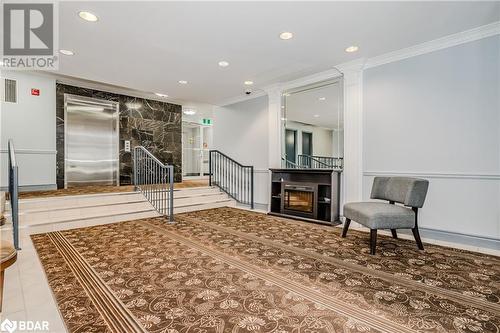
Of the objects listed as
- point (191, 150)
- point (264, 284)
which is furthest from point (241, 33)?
point (191, 150)

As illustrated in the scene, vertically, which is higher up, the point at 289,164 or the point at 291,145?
the point at 291,145

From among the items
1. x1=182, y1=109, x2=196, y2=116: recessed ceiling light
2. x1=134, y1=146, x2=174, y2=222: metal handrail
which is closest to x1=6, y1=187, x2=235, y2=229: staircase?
x1=134, y1=146, x2=174, y2=222: metal handrail

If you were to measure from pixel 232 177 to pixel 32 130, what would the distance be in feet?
16.0

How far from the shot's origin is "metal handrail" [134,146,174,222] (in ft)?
16.9

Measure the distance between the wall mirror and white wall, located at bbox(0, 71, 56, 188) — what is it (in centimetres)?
561

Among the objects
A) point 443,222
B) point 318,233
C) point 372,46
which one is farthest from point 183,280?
point 372,46

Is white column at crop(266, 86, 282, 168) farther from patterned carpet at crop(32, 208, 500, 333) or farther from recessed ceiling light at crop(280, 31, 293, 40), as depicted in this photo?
patterned carpet at crop(32, 208, 500, 333)

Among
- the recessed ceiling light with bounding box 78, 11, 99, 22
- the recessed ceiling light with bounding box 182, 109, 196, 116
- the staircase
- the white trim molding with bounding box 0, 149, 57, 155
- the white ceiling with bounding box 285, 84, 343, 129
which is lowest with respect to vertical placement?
the staircase

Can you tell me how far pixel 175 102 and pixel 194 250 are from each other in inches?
253

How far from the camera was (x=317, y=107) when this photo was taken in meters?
5.20

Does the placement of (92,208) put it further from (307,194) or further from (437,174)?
(437,174)

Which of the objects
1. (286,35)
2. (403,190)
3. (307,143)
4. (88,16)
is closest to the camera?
(88,16)

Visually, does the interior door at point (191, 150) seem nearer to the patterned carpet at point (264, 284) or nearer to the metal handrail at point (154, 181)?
the metal handrail at point (154, 181)

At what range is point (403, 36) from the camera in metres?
3.52
